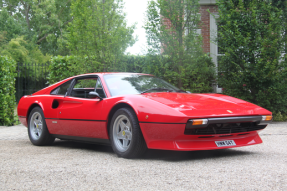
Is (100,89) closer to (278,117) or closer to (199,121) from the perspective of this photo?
(199,121)

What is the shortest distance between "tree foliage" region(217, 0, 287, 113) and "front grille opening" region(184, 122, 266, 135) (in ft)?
14.3

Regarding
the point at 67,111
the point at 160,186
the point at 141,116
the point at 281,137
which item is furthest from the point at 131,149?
the point at 281,137

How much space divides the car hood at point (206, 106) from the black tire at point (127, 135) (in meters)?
0.38

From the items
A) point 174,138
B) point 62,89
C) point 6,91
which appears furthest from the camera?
point 6,91

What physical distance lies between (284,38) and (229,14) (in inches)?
64.0

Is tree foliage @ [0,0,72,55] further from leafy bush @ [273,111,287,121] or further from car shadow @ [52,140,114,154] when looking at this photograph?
car shadow @ [52,140,114,154]

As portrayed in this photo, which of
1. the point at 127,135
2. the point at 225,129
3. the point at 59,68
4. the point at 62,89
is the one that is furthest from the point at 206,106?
the point at 59,68

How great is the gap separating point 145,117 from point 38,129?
293cm

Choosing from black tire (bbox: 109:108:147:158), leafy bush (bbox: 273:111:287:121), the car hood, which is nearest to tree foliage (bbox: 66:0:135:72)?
leafy bush (bbox: 273:111:287:121)

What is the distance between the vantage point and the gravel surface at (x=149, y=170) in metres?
3.00

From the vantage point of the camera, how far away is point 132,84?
16.9 ft

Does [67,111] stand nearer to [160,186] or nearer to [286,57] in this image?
[160,186]

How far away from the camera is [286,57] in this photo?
867 cm

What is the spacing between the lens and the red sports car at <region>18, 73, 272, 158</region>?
12.9 ft
